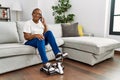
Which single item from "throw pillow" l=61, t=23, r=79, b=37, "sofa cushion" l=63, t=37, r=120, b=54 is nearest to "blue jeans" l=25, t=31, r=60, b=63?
"sofa cushion" l=63, t=37, r=120, b=54

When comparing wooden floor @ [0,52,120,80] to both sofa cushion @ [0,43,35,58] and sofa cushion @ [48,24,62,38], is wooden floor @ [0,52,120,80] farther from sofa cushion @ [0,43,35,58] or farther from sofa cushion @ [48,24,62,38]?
sofa cushion @ [48,24,62,38]

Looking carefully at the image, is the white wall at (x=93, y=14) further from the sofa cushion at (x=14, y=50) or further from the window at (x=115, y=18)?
the sofa cushion at (x=14, y=50)

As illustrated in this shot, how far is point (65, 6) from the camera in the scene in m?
3.84

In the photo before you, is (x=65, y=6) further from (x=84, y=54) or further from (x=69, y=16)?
(x=84, y=54)

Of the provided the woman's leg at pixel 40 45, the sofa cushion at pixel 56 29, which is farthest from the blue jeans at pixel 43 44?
the sofa cushion at pixel 56 29

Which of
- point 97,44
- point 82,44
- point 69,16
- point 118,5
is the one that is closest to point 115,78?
point 97,44

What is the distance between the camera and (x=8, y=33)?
7.13 feet

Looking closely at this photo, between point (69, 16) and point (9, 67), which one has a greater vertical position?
point (69, 16)

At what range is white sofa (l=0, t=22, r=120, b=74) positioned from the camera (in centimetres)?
181

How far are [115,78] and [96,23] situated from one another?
1.88m

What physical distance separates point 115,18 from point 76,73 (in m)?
2.04

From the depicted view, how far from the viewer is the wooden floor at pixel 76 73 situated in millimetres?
1729

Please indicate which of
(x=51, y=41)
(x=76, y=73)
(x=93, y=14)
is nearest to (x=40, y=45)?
(x=51, y=41)

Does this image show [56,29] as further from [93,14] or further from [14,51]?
[14,51]
